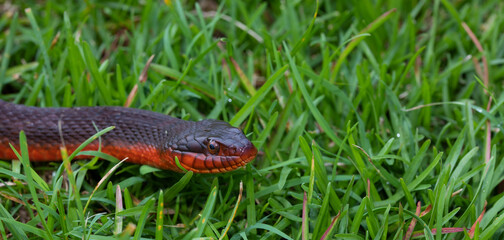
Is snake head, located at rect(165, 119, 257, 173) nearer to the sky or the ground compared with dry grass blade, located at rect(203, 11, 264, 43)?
nearer to the ground

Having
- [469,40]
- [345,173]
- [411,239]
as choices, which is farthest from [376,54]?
[411,239]

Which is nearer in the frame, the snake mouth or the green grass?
the green grass

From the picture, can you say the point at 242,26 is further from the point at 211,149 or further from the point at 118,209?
the point at 118,209

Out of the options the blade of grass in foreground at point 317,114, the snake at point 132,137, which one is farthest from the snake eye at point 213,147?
the blade of grass in foreground at point 317,114

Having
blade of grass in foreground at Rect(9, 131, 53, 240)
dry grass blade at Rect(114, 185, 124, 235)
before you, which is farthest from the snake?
blade of grass in foreground at Rect(9, 131, 53, 240)

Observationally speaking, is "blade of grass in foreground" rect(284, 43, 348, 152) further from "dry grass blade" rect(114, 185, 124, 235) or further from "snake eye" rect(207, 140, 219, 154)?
"dry grass blade" rect(114, 185, 124, 235)

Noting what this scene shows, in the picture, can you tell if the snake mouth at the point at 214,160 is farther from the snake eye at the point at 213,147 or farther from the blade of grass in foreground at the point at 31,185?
the blade of grass in foreground at the point at 31,185

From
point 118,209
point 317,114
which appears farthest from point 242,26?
point 118,209

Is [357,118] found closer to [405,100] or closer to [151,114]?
[405,100]

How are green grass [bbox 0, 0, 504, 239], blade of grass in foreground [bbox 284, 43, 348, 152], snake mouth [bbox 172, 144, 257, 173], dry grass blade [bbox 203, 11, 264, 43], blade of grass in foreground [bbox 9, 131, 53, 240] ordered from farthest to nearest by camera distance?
dry grass blade [bbox 203, 11, 264, 43]
blade of grass in foreground [bbox 284, 43, 348, 152]
snake mouth [bbox 172, 144, 257, 173]
green grass [bbox 0, 0, 504, 239]
blade of grass in foreground [bbox 9, 131, 53, 240]
